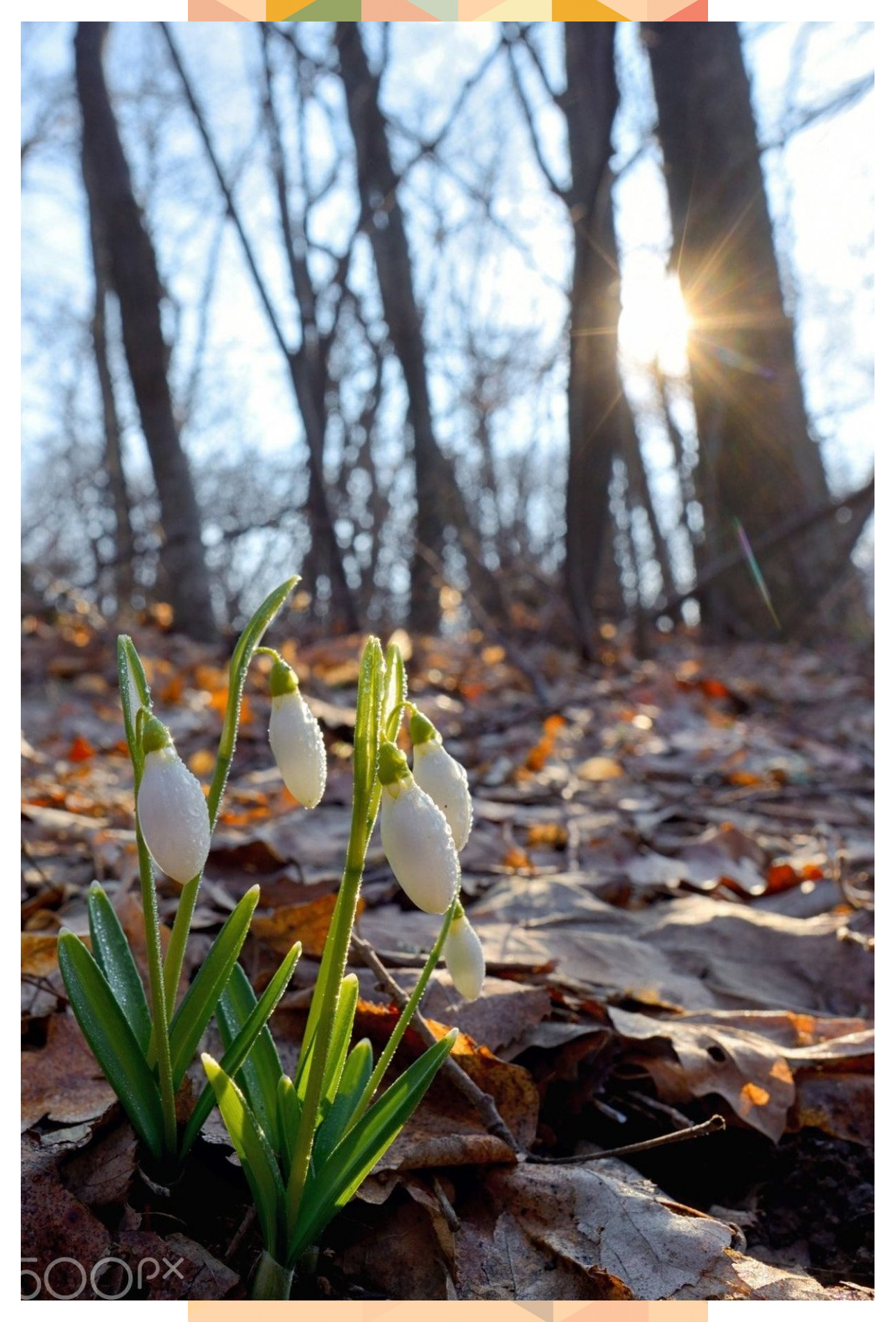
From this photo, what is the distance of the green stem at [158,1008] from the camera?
101 centimetres

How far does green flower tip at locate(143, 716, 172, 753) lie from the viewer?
89cm

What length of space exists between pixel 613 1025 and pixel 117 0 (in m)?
1.82

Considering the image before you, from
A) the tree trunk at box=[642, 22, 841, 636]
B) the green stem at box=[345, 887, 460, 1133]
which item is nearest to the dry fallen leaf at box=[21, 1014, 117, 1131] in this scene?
the green stem at box=[345, 887, 460, 1133]

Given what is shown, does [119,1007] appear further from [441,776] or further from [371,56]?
[371,56]

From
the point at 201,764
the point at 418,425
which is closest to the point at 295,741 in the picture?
the point at 201,764

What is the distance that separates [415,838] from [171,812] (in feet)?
0.70

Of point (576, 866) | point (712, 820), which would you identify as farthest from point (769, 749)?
point (576, 866)

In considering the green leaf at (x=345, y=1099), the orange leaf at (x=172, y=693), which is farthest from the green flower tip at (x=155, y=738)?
the orange leaf at (x=172, y=693)

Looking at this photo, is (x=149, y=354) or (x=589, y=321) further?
(x=149, y=354)

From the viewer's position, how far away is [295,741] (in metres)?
0.96

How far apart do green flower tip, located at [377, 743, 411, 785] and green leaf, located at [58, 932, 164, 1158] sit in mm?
462

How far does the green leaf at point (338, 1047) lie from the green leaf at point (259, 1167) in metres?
0.10

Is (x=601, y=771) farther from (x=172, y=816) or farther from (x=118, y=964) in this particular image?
(x=172, y=816)

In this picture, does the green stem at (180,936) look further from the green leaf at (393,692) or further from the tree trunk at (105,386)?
the tree trunk at (105,386)
